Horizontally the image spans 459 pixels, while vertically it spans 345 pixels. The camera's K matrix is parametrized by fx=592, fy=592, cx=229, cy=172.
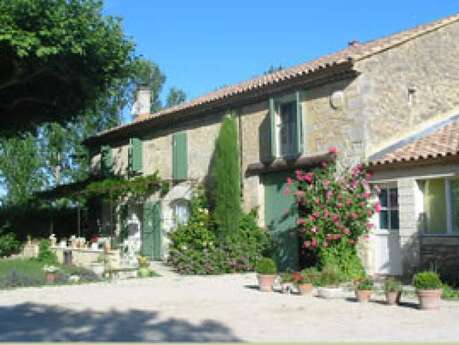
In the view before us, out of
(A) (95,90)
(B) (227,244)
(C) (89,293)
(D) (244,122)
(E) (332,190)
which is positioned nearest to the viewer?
(C) (89,293)

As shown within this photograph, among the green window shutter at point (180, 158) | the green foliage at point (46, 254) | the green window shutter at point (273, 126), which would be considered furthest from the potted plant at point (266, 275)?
the green foliage at point (46, 254)

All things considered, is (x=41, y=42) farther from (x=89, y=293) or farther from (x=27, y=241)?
(x=27, y=241)

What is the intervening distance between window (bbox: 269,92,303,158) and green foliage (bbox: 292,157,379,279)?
208cm

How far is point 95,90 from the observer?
1948cm

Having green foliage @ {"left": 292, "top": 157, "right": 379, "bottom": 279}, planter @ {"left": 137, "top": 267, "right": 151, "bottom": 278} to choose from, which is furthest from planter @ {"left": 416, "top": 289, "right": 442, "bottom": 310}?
planter @ {"left": 137, "top": 267, "right": 151, "bottom": 278}

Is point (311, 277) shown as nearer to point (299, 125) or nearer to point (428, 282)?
point (428, 282)

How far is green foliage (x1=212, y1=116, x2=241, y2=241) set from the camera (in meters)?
16.5

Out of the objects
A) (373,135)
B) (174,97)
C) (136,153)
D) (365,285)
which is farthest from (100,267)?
(174,97)

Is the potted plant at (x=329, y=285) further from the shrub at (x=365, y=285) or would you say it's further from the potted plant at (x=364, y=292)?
the potted plant at (x=364, y=292)

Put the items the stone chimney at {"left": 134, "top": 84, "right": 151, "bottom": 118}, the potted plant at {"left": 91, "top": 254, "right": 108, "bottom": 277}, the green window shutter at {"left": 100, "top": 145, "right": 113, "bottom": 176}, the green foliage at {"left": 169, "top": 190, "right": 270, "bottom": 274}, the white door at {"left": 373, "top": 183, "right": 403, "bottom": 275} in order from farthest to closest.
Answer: the stone chimney at {"left": 134, "top": 84, "right": 151, "bottom": 118}
the green window shutter at {"left": 100, "top": 145, "right": 113, "bottom": 176}
the green foliage at {"left": 169, "top": 190, "right": 270, "bottom": 274}
the potted plant at {"left": 91, "top": 254, "right": 108, "bottom": 277}
the white door at {"left": 373, "top": 183, "right": 403, "bottom": 275}

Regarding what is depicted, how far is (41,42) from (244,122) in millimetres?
6154

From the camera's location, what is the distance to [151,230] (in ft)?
68.5

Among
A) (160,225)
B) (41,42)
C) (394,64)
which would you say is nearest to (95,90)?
(41,42)

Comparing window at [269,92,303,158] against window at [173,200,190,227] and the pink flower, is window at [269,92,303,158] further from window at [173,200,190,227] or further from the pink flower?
window at [173,200,190,227]
